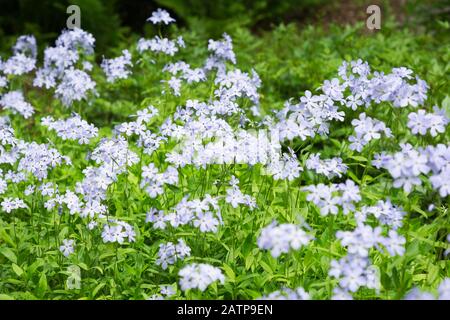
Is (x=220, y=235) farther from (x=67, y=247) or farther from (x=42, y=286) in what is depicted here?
(x=42, y=286)

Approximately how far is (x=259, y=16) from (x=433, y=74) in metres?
Answer: 3.70

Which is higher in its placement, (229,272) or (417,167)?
(417,167)

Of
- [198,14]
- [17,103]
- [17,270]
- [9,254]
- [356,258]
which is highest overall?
[198,14]

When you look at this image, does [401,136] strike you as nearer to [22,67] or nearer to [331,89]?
[331,89]

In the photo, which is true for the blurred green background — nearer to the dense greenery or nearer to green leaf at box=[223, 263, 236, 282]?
the dense greenery

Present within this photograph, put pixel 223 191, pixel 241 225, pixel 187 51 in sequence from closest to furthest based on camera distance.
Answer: pixel 241 225, pixel 223 191, pixel 187 51

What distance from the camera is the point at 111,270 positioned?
3615 millimetres

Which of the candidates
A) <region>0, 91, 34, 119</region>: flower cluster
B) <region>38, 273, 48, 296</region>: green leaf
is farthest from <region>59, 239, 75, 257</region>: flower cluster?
<region>0, 91, 34, 119</region>: flower cluster

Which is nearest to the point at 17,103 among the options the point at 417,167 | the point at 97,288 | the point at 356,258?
the point at 97,288

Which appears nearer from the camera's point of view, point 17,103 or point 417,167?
point 417,167

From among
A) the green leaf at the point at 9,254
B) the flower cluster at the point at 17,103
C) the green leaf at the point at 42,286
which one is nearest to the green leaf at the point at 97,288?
the green leaf at the point at 42,286

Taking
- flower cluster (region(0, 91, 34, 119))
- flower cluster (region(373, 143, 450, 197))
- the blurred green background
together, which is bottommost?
flower cluster (region(373, 143, 450, 197))

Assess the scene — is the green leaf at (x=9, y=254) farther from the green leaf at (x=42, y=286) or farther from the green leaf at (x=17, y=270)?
the green leaf at (x=42, y=286)

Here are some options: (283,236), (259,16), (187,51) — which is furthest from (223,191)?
(259,16)
